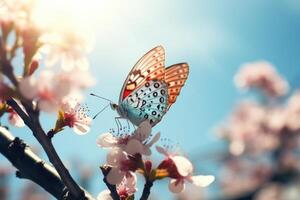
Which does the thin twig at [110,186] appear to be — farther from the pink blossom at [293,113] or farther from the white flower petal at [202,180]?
the pink blossom at [293,113]

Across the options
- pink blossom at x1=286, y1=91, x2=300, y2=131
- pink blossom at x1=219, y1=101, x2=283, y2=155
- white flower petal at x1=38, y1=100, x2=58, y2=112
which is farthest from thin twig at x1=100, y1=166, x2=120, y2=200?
pink blossom at x1=286, y1=91, x2=300, y2=131

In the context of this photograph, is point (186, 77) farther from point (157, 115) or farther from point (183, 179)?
point (183, 179)

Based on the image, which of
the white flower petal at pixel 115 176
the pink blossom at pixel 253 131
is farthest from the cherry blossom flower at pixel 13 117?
the pink blossom at pixel 253 131

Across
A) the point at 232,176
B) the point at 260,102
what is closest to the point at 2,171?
the point at 232,176

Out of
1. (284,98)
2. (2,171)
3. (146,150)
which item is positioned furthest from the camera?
(2,171)

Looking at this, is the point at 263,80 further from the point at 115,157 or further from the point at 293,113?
the point at 115,157

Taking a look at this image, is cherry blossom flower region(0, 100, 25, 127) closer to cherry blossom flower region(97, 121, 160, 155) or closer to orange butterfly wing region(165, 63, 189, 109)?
cherry blossom flower region(97, 121, 160, 155)
